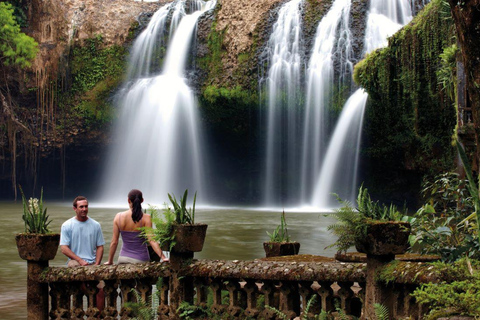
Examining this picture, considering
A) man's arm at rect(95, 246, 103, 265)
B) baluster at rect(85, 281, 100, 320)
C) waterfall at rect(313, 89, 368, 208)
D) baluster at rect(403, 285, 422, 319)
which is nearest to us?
baluster at rect(403, 285, 422, 319)

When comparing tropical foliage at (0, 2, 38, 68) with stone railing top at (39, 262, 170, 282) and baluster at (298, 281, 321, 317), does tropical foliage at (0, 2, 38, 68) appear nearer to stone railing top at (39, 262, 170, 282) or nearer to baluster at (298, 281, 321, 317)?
stone railing top at (39, 262, 170, 282)

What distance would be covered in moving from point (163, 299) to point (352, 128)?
21343 mm

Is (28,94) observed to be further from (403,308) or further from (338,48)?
(403,308)

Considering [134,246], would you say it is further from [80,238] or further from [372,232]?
[372,232]

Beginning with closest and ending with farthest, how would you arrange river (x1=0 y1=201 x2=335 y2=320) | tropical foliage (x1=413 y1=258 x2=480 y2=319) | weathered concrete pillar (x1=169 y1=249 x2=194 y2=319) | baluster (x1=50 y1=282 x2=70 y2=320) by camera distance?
tropical foliage (x1=413 y1=258 x2=480 y2=319)
weathered concrete pillar (x1=169 y1=249 x2=194 y2=319)
baluster (x1=50 y1=282 x2=70 y2=320)
river (x1=0 y1=201 x2=335 y2=320)

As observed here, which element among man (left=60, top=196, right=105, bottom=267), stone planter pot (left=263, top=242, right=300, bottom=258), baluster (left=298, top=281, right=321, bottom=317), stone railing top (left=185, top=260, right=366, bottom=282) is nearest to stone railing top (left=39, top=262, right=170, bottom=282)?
stone railing top (left=185, top=260, right=366, bottom=282)

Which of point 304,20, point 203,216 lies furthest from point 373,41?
point 203,216

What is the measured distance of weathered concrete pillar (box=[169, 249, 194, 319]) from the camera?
593 centimetres

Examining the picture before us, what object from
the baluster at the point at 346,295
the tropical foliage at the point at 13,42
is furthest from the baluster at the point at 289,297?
the tropical foliage at the point at 13,42

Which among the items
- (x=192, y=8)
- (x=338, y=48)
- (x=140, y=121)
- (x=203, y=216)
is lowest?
(x=203, y=216)

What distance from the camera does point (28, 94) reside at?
105ft

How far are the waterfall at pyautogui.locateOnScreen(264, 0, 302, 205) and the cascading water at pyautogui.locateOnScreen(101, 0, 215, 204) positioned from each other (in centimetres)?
401

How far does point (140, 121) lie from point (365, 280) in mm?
26269

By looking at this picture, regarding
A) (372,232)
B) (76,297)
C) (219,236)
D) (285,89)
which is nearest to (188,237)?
(76,297)
